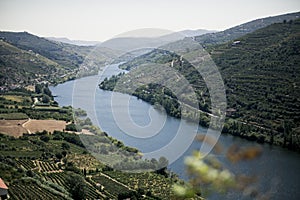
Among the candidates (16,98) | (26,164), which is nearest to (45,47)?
(16,98)

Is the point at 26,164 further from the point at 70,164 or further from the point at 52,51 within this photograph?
the point at 52,51

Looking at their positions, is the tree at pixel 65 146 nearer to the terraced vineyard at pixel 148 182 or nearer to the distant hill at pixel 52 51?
the terraced vineyard at pixel 148 182

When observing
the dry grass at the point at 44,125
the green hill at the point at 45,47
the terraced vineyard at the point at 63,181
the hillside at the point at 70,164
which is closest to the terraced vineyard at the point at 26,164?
the hillside at the point at 70,164

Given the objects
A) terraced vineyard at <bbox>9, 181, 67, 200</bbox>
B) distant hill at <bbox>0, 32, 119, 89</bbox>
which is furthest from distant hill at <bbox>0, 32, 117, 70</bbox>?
terraced vineyard at <bbox>9, 181, 67, 200</bbox>

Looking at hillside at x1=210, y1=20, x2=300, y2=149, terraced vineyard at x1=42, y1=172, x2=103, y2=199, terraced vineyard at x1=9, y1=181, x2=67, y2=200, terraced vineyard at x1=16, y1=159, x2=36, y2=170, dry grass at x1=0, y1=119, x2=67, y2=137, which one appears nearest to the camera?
terraced vineyard at x1=9, y1=181, x2=67, y2=200

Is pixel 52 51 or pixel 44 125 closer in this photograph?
pixel 44 125

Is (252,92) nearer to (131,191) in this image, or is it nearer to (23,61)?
(131,191)

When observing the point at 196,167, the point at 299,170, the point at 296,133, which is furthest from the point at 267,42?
the point at 196,167

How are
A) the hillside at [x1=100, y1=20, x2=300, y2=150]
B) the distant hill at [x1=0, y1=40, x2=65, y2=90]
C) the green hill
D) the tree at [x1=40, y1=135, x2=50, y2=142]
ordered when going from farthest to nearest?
the green hill < the distant hill at [x1=0, y1=40, x2=65, y2=90] < the hillside at [x1=100, y1=20, x2=300, y2=150] < the tree at [x1=40, y1=135, x2=50, y2=142]

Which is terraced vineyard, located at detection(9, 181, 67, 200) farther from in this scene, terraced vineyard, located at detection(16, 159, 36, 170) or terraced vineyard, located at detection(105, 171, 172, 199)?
terraced vineyard, located at detection(105, 171, 172, 199)
